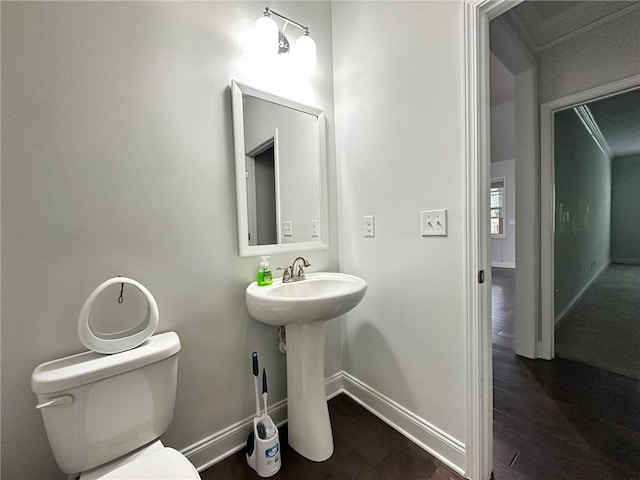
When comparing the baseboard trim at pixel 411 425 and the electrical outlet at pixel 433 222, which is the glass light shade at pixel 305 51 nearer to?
the electrical outlet at pixel 433 222

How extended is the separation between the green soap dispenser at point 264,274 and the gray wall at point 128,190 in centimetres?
Answer: 7

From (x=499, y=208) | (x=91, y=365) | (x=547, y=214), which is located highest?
(x=499, y=208)

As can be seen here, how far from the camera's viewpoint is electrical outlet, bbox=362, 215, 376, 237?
4.75ft

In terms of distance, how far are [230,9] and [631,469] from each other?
9.17ft

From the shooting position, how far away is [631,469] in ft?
3.61

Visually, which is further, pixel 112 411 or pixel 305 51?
pixel 305 51

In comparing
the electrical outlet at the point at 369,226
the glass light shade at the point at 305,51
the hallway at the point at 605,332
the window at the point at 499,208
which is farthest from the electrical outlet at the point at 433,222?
the window at the point at 499,208

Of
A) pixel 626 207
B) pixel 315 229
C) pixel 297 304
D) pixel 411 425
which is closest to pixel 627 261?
pixel 626 207

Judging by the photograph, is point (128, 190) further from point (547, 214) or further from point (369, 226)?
point (547, 214)

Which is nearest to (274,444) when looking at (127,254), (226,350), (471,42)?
(226,350)

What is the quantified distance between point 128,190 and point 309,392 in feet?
3.89

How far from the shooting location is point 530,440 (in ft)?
4.17

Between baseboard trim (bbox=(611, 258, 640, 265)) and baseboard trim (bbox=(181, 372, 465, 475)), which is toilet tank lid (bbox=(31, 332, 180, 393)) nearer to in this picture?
baseboard trim (bbox=(181, 372, 465, 475))

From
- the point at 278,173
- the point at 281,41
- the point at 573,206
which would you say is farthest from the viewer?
the point at 573,206
